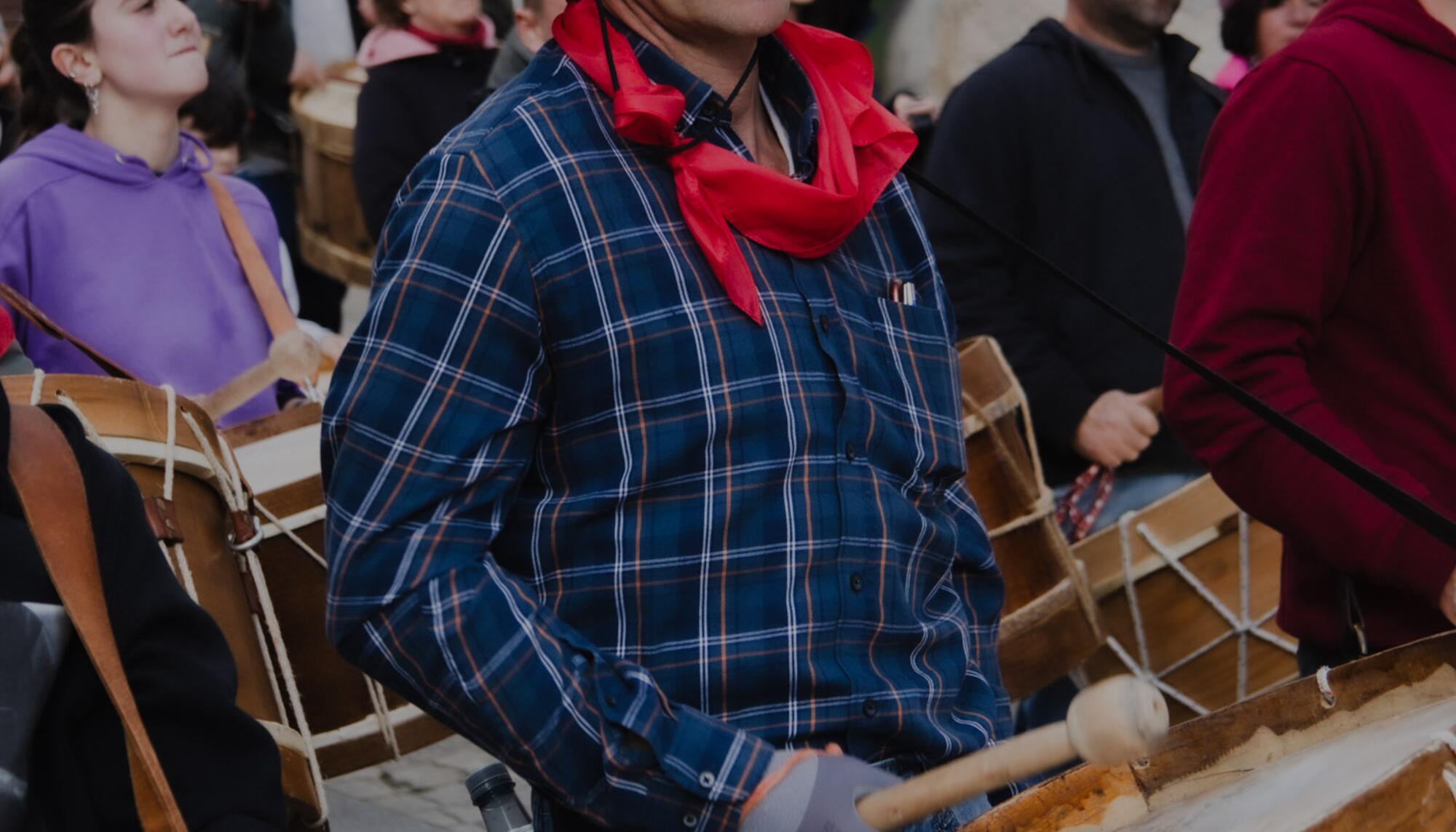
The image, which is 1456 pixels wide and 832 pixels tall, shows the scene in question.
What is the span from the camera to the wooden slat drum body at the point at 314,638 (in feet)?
8.80

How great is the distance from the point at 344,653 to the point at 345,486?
15 cm

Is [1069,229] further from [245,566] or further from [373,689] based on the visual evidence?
[245,566]

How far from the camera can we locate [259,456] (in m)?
2.83

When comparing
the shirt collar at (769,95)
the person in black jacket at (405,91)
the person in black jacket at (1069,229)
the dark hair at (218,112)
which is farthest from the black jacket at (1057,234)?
the dark hair at (218,112)

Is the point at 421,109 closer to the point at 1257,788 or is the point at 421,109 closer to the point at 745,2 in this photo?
the point at 745,2

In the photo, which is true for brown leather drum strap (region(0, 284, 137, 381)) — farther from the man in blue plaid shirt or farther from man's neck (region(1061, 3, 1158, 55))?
man's neck (region(1061, 3, 1158, 55))

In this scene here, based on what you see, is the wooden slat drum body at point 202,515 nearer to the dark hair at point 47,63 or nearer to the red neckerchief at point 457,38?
the dark hair at point 47,63

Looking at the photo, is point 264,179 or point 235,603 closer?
point 235,603

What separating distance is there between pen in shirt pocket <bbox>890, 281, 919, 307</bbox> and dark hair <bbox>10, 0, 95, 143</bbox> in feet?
7.59

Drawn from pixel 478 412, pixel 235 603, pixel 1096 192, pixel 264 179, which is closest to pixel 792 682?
pixel 478 412

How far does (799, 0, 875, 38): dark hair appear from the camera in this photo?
20.0ft

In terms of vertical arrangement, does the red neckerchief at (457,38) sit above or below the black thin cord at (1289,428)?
below

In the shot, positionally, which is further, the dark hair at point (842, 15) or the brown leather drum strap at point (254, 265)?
the dark hair at point (842, 15)

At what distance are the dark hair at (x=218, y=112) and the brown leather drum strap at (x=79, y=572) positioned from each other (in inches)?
150
